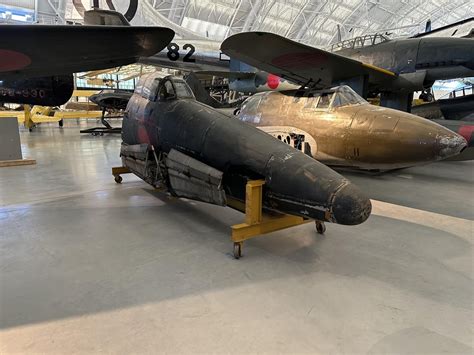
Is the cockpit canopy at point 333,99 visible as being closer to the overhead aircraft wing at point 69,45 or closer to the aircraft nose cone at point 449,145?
the aircraft nose cone at point 449,145

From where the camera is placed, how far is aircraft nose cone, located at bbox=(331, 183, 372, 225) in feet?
8.21

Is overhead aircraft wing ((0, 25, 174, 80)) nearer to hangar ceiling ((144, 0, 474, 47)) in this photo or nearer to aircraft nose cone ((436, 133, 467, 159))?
aircraft nose cone ((436, 133, 467, 159))

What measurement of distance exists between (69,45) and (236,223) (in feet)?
8.09

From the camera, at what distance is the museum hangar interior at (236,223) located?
6.57ft

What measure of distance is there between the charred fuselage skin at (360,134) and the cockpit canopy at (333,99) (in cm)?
5

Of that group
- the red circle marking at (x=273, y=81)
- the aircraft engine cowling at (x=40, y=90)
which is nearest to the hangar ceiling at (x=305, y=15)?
the red circle marking at (x=273, y=81)

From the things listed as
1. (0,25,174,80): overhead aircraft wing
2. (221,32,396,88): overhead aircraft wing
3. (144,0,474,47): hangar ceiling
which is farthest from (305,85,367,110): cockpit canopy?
(144,0,474,47): hangar ceiling

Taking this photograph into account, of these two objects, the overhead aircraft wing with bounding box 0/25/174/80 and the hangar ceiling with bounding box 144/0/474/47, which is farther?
the hangar ceiling with bounding box 144/0/474/47

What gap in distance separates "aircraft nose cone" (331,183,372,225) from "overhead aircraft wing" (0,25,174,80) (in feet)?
6.19

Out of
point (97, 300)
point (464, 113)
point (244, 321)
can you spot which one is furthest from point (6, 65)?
point (464, 113)

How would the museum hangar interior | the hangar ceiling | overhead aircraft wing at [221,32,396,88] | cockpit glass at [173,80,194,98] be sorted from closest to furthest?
the museum hangar interior
cockpit glass at [173,80,194,98]
overhead aircraft wing at [221,32,396,88]
the hangar ceiling

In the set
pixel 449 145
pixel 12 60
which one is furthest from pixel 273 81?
pixel 12 60

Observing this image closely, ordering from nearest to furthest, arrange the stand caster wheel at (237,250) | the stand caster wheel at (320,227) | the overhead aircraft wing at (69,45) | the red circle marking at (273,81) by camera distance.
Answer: the overhead aircraft wing at (69,45) < the stand caster wheel at (237,250) < the stand caster wheel at (320,227) < the red circle marking at (273,81)

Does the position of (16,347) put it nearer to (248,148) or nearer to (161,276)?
(161,276)
